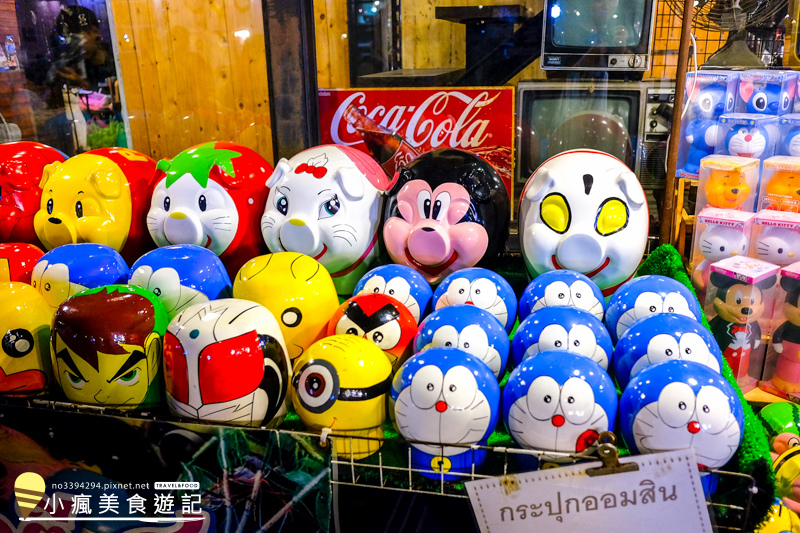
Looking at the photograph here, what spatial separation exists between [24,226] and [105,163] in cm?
35

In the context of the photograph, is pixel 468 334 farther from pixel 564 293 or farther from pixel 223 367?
pixel 223 367

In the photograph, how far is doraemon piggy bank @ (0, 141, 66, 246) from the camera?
1.99m

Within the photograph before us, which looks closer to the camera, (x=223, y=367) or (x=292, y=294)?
(x=223, y=367)

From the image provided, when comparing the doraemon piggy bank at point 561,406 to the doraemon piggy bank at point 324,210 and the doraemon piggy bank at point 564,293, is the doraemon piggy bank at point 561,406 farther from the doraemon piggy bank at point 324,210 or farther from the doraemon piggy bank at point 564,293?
the doraemon piggy bank at point 324,210

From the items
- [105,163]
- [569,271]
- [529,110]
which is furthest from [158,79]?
[569,271]

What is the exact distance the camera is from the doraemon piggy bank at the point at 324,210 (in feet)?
5.88

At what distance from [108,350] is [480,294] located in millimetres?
877

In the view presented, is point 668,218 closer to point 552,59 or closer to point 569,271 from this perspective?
point 569,271

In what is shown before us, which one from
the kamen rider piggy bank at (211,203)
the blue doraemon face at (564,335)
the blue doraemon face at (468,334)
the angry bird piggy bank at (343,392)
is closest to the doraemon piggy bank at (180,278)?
the kamen rider piggy bank at (211,203)

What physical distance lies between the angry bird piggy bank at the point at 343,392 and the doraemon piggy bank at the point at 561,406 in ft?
0.93

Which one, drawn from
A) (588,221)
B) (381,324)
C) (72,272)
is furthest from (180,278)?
(588,221)

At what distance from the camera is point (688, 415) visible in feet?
3.60

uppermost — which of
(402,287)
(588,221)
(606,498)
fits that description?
(588,221)

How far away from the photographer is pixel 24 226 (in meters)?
2.01
